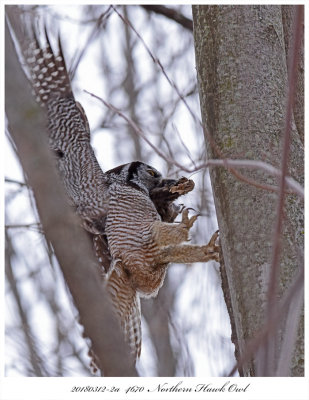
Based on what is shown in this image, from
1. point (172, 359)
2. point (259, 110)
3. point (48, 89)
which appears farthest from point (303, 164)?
point (172, 359)

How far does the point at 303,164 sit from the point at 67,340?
2.57 meters

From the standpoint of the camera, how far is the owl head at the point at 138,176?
12.9 feet

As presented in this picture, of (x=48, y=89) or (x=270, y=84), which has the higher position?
(x=48, y=89)

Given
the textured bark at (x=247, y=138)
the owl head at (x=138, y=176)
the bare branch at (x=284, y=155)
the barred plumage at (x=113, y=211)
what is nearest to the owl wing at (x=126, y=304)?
the barred plumage at (x=113, y=211)

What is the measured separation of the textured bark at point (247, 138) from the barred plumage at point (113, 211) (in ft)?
3.48

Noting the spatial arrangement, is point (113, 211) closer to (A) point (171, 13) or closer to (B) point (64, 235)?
(A) point (171, 13)

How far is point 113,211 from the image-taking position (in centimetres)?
373

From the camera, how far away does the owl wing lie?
142 inches

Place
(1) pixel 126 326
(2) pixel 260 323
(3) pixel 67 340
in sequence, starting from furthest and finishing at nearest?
(3) pixel 67 340
(1) pixel 126 326
(2) pixel 260 323

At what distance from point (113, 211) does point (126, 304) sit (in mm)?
571

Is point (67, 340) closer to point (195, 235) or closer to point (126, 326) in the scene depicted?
point (126, 326)

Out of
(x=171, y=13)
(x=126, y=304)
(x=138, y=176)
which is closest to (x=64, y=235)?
(x=126, y=304)

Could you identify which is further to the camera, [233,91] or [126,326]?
[126,326]

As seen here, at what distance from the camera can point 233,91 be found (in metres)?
2.54
